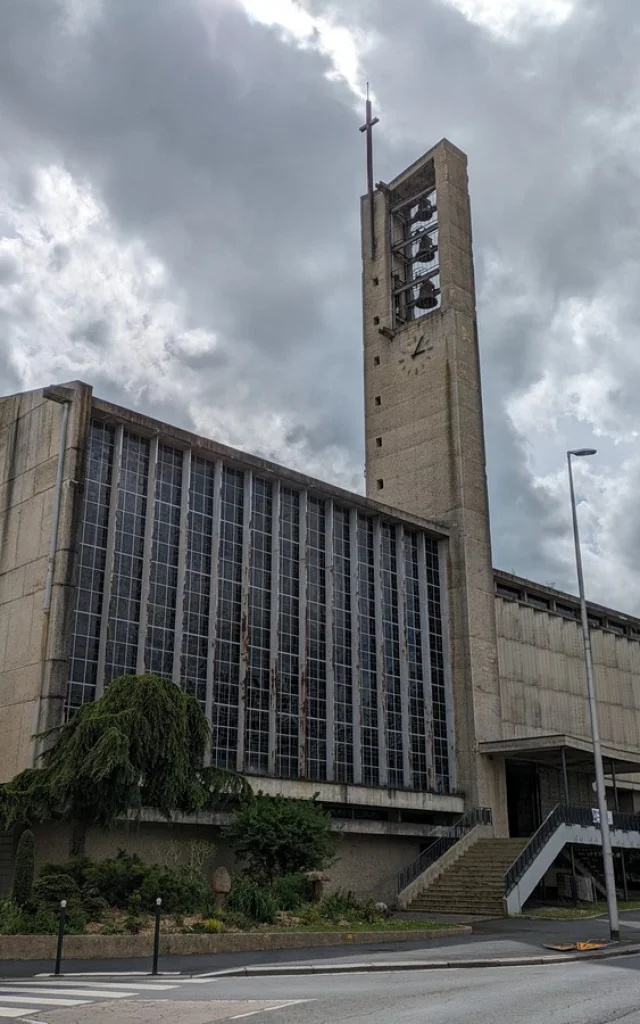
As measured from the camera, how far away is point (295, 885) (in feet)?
95.9

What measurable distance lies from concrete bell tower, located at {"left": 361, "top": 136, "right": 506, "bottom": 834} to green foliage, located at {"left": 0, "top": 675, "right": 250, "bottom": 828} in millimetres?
21043

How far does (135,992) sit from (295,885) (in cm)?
1540

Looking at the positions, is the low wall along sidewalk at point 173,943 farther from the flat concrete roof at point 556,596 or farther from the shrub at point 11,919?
→ the flat concrete roof at point 556,596

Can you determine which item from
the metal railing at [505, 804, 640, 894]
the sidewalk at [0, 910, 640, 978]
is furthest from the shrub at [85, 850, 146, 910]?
the metal railing at [505, 804, 640, 894]

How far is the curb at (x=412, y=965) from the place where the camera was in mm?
17967

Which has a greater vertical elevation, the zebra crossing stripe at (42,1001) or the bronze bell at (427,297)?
the bronze bell at (427,297)

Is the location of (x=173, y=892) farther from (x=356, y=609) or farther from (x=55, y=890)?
(x=356, y=609)

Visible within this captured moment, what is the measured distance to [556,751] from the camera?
42.2 meters

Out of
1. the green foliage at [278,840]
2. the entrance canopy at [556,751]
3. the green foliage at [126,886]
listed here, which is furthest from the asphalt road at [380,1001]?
the entrance canopy at [556,751]

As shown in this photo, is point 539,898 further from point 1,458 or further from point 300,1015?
point 300,1015

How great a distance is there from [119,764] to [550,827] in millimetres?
19627

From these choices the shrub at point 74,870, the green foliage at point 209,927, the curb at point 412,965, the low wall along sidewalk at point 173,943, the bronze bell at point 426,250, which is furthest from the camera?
the bronze bell at point 426,250

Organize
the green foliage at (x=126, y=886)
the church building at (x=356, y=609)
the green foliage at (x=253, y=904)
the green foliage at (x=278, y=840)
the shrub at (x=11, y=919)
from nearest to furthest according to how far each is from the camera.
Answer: the shrub at (x=11, y=919), the green foliage at (x=126, y=886), the green foliage at (x=253, y=904), the green foliage at (x=278, y=840), the church building at (x=356, y=609)

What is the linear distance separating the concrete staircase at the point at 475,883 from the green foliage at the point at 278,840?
7.29 meters
